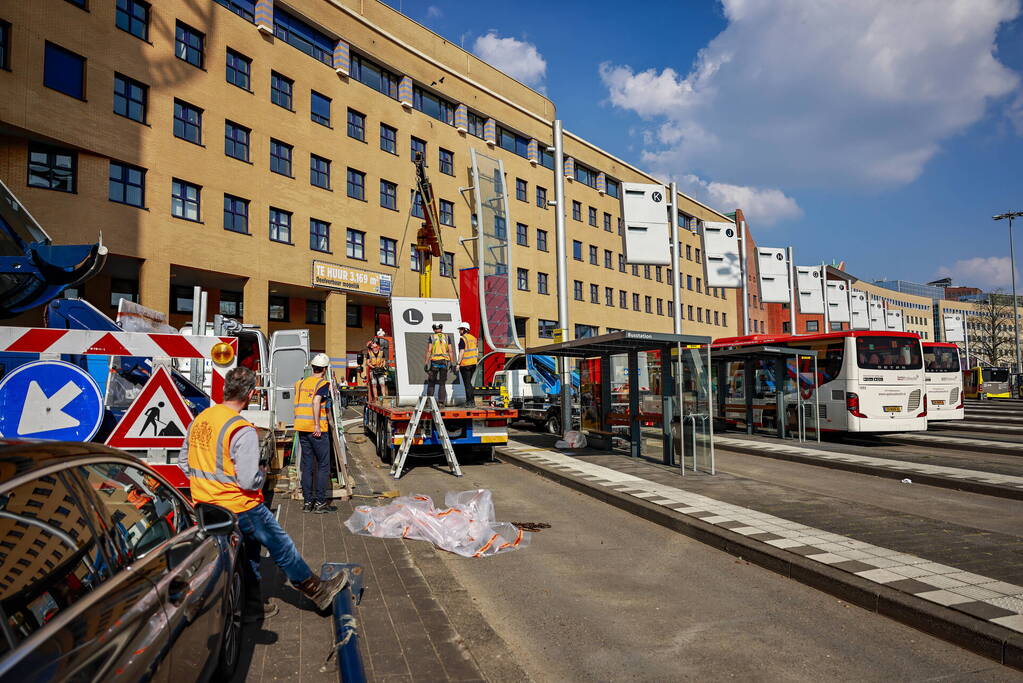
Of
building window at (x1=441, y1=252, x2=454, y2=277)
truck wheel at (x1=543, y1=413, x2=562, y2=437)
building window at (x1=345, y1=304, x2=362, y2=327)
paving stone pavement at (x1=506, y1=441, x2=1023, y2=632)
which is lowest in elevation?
paving stone pavement at (x1=506, y1=441, x2=1023, y2=632)

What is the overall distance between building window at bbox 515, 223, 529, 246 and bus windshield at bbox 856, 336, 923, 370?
2700 cm

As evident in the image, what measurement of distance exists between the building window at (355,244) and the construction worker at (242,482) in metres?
27.6

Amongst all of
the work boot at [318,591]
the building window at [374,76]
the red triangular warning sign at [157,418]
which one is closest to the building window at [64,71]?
the building window at [374,76]

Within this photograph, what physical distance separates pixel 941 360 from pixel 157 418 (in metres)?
24.3

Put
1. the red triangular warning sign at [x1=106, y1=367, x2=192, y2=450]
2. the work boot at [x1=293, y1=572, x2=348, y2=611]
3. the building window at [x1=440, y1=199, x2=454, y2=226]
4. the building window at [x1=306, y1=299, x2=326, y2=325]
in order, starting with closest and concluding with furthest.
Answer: the work boot at [x1=293, y1=572, x2=348, y2=611] → the red triangular warning sign at [x1=106, y1=367, x2=192, y2=450] → the building window at [x1=306, y1=299, x2=326, y2=325] → the building window at [x1=440, y1=199, x2=454, y2=226]

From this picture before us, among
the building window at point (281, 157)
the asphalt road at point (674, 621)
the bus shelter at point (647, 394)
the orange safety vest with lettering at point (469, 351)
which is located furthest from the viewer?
the building window at point (281, 157)

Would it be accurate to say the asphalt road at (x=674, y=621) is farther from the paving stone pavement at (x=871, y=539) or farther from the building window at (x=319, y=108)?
the building window at (x=319, y=108)

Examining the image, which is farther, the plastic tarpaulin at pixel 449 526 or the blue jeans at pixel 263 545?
the plastic tarpaulin at pixel 449 526

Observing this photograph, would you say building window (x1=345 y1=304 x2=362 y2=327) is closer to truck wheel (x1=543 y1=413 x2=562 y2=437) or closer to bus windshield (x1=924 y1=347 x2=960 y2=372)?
truck wheel (x1=543 y1=413 x2=562 y2=437)

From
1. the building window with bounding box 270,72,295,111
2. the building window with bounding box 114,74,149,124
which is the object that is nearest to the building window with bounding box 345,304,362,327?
the building window with bounding box 270,72,295,111

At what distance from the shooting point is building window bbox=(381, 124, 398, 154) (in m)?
33.4

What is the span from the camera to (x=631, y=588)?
5.45 metres

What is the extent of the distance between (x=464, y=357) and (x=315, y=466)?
5828mm

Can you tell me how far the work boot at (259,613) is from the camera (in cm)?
443
